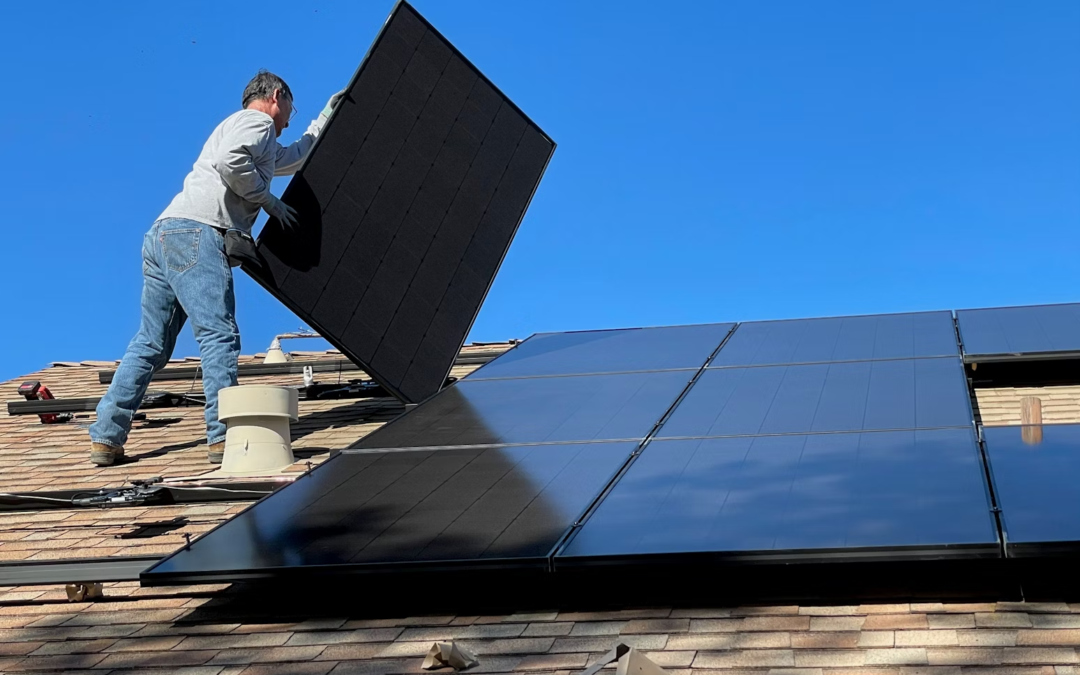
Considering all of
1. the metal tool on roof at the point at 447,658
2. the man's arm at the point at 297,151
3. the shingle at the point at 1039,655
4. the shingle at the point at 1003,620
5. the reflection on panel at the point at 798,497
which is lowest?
the shingle at the point at 1039,655

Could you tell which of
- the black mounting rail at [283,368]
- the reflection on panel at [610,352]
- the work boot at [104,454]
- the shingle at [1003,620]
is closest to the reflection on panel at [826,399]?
the reflection on panel at [610,352]

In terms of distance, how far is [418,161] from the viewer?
314 inches

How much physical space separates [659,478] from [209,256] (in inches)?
142

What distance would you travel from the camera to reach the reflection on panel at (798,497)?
153 inches

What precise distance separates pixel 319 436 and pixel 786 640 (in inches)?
181

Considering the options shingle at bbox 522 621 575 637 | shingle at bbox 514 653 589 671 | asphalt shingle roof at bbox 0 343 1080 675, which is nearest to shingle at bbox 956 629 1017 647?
asphalt shingle roof at bbox 0 343 1080 675

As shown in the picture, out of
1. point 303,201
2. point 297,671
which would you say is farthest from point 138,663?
point 303,201

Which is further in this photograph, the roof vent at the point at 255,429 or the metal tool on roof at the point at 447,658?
the roof vent at the point at 255,429

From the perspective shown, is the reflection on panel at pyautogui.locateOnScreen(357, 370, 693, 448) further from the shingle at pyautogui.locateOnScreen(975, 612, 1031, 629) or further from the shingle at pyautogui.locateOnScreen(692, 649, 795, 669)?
the shingle at pyautogui.locateOnScreen(975, 612, 1031, 629)

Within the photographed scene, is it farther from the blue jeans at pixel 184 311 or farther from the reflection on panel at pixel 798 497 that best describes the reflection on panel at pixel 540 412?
the blue jeans at pixel 184 311

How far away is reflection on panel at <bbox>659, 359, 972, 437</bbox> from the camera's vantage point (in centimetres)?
525

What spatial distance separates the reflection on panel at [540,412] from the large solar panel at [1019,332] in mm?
1640

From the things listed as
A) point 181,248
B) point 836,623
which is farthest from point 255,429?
point 836,623

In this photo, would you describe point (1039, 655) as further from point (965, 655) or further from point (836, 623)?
point (836, 623)
